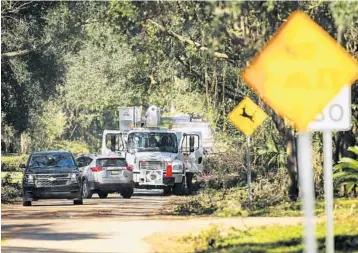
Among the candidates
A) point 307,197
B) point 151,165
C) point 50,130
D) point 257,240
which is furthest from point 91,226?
point 50,130

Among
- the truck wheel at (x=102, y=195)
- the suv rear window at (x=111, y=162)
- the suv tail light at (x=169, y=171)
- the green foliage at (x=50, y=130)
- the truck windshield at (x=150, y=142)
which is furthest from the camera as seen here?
the green foliage at (x=50, y=130)

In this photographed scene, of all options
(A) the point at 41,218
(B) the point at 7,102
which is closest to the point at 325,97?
(A) the point at 41,218

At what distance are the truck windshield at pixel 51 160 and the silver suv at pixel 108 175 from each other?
3253mm

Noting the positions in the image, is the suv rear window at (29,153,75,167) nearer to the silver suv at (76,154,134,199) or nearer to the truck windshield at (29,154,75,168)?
the truck windshield at (29,154,75,168)

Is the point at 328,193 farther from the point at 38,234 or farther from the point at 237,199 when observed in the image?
the point at 237,199

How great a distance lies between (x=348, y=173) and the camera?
25156 mm

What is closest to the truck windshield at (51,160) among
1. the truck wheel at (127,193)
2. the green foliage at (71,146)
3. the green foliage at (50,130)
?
the truck wheel at (127,193)

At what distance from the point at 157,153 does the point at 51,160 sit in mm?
6615

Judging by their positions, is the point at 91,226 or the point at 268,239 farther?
the point at 91,226

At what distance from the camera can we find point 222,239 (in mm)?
17438

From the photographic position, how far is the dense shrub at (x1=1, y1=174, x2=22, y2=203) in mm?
34181

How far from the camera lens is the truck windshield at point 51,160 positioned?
3075 cm

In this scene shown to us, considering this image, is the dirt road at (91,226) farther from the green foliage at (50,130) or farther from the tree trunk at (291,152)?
the green foliage at (50,130)

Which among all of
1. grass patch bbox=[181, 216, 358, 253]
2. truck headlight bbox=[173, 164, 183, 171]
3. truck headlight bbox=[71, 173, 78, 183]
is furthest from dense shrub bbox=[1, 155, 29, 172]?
grass patch bbox=[181, 216, 358, 253]
